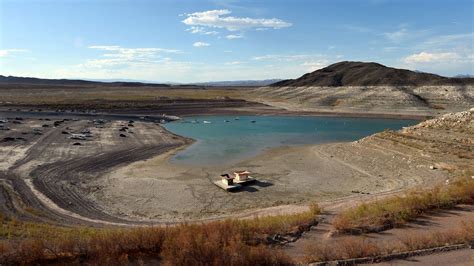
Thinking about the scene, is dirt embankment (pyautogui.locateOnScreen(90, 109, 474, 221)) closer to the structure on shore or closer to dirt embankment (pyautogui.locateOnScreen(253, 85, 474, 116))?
the structure on shore

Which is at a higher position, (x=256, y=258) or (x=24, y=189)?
(x=256, y=258)

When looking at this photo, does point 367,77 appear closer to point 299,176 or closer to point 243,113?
point 243,113

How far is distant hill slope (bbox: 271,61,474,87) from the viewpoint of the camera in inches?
4102

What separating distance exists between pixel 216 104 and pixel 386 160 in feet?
238

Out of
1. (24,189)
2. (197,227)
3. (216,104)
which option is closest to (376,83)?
(216,104)

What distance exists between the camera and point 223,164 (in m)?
39.0

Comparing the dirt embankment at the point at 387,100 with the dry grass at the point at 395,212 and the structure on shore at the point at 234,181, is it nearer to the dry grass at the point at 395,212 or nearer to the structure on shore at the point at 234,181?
the structure on shore at the point at 234,181

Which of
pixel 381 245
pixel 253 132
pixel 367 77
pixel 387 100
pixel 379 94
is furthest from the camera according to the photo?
pixel 367 77

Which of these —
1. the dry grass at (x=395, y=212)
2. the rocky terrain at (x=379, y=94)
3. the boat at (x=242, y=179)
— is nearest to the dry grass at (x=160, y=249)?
the dry grass at (x=395, y=212)

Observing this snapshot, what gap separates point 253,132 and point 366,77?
6756 cm

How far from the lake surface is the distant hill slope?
106ft

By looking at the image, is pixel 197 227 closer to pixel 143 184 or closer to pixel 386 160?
pixel 143 184

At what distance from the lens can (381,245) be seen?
12.3 m

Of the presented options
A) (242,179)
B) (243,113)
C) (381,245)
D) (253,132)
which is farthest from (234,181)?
(243,113)
